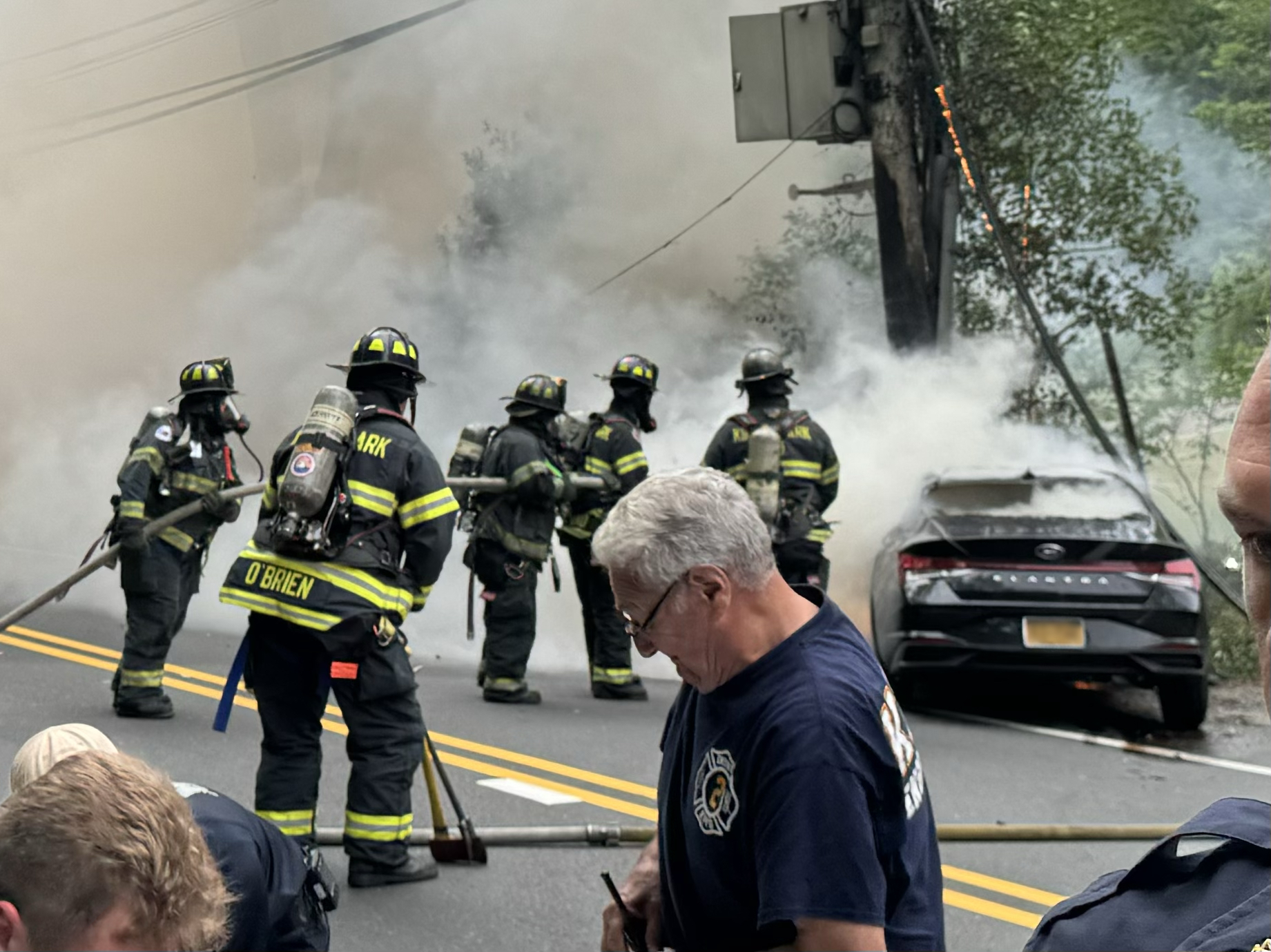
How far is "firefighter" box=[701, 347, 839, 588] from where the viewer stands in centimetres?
890

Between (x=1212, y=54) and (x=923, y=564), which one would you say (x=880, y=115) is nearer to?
(x=1212, y=54)

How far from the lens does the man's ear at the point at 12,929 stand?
1.65 metres

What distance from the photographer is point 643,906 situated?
101 inches

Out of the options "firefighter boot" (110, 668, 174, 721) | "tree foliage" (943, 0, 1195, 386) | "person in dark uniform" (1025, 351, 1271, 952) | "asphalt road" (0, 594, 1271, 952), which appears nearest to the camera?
"person in dark uniform" (1025, 351, 1271, 952)

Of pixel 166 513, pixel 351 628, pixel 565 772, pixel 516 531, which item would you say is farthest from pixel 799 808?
pixel 516 531

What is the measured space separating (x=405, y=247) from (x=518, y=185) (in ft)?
3.39

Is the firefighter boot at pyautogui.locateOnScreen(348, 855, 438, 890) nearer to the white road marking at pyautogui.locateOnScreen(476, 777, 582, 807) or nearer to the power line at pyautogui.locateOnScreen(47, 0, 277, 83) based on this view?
the white road marking at pyautogui.locateOnScreen(476, 777, 582, 807)

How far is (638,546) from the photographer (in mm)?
2346

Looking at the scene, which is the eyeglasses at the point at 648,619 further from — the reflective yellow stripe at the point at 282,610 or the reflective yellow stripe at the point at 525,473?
the reflective yellow stripe at the point at 525,473

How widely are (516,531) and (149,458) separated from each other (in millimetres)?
2170

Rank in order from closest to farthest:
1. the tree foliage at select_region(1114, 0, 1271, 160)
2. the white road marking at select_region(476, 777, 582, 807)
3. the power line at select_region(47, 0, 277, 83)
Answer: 1. the white road marking at select_region(476, 777, 582, 807)
2. the power line at select_region(47, 0, 277, 83)
3. the tree foliage at select_region(1114, 0, 1271, 160)

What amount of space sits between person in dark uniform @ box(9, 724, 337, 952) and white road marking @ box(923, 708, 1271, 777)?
229 inches

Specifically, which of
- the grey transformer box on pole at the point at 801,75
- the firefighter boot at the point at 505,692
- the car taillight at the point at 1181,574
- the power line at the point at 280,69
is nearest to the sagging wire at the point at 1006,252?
the grey transformer box on pole at the point at 801,75

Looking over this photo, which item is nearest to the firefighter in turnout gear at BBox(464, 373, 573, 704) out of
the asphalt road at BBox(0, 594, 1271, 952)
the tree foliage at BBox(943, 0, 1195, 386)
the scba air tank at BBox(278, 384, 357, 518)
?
the asphalt road at BBox(0, 594, 1271, 952)
